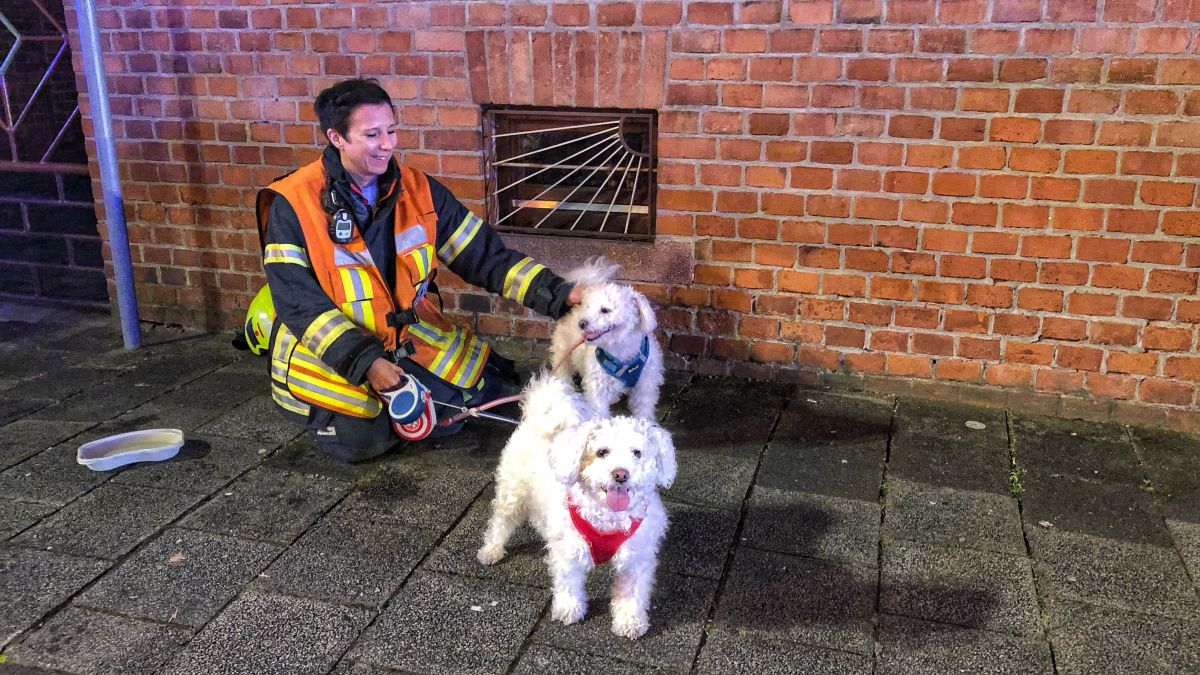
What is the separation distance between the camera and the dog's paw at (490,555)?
3240mm

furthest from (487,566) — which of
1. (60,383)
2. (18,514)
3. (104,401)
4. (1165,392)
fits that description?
(1165,392)

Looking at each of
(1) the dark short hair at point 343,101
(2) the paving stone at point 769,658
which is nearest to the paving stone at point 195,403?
(1) the dark short hair at point 343,101

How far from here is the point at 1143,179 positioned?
419 centimetres

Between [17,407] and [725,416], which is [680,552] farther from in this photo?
[17,407]

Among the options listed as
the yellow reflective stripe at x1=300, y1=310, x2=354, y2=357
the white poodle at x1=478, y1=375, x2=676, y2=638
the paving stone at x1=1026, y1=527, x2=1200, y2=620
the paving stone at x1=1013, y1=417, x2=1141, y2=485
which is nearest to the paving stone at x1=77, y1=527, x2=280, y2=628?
the yellow reflective stripe at x1=300, y1=310, x2=354, y2=357

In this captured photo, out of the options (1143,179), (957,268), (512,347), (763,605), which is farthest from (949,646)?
(512,347)

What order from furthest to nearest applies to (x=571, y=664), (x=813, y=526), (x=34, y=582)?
(x=813, y=526) < (x=34, y=582) < (x=571, y=664)

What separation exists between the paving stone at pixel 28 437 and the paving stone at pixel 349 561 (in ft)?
5.30

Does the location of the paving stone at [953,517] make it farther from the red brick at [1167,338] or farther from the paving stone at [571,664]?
the red brick at [1167,338]

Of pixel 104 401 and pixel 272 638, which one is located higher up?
pixel 104 401

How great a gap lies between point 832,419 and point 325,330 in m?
2.44

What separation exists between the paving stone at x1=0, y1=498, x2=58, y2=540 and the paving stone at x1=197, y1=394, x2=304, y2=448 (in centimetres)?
84

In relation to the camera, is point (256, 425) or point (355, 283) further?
point (256, 425)

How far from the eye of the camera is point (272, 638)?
2.84m
